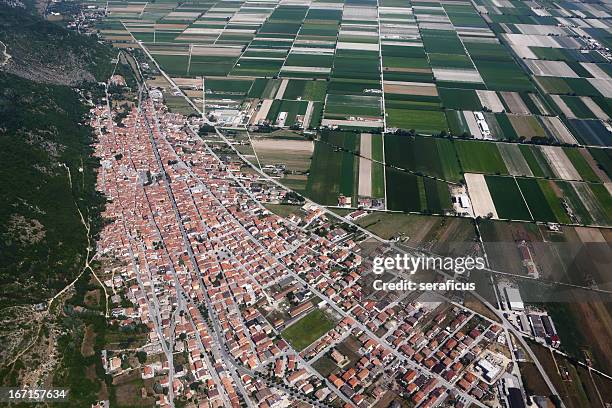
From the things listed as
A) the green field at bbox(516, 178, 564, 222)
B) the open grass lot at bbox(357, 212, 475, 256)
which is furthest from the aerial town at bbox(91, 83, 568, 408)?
the green field at bbox(516, 178, 564, 222)

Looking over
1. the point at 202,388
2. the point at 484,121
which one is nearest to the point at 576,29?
the point at 484,121

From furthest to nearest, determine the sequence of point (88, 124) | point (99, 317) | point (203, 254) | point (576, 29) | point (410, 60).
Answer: point (576, 29)
point (410, 60)
point (88, 124)
point (203, 254)
point (99, 317)

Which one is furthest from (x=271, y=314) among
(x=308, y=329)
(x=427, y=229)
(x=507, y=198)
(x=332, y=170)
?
(x=507, y=198)

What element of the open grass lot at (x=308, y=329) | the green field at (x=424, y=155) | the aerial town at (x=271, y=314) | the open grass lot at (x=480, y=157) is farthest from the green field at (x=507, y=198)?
the open grass lot at (x=308, y=329)

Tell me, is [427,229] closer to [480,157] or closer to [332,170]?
[332,170]

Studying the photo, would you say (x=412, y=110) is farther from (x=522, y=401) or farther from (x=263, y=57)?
(x=522, y=401)

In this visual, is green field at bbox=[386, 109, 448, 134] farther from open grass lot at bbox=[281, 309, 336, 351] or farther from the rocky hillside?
the rocky hillside
